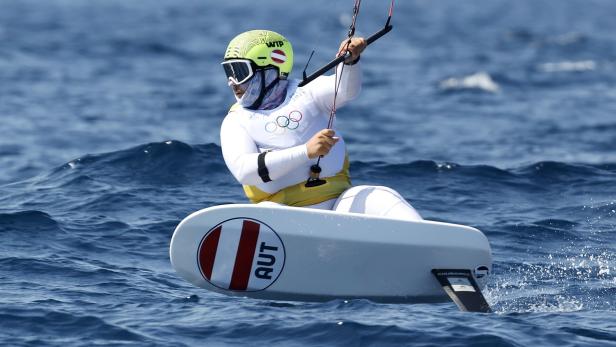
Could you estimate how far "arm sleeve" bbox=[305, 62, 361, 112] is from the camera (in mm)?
7934

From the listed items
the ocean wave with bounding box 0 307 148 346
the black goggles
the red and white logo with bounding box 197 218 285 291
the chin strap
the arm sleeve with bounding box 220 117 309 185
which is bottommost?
the ocean wave with bounding box 0 307 148 346

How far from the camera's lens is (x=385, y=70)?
81.7ft

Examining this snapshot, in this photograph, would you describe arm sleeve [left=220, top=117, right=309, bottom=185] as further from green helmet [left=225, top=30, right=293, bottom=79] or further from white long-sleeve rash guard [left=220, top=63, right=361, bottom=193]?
green helmet [left=225, top=30, right=293, bottom=79]

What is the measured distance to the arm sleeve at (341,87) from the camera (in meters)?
7.93

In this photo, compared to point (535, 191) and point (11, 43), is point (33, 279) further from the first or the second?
point (11, 43)

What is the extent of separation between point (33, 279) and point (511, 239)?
397 cm

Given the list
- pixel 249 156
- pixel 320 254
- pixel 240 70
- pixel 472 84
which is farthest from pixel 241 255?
pixel 472 84

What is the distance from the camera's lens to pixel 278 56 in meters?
8.04

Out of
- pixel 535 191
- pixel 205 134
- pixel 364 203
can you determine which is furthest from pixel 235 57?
pixel 205 134

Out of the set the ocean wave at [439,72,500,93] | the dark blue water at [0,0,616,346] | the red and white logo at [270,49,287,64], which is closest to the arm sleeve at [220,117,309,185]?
the red and white logo at [270,49,287,64]

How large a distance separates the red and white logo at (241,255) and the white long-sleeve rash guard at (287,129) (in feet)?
1.39

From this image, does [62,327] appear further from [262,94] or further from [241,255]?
[262,94]

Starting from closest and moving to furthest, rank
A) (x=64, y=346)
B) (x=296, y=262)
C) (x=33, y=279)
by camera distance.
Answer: (x=64, y=346), (x=296, y=262), (x=33, y=279)

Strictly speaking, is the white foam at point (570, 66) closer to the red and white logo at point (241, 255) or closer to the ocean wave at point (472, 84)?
the ocean wave at point (472, 84)
